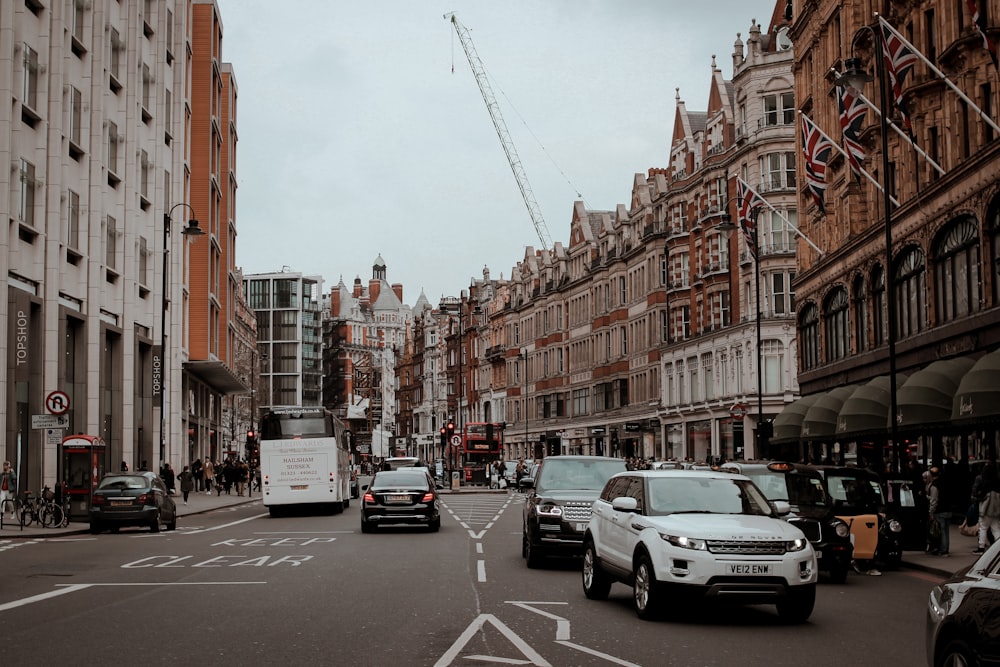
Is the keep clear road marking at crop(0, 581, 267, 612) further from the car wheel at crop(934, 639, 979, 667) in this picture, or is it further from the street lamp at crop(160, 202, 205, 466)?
the street lamp at crop(160, 202, 205, 466)

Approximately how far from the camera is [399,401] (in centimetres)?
18800

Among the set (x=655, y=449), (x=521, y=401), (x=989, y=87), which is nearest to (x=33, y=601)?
(x=989, y=87)

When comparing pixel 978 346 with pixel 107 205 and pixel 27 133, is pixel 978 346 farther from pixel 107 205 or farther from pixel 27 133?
pixel 107 205

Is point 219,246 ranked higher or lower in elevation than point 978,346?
higher

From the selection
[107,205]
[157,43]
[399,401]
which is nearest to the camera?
[107,205]

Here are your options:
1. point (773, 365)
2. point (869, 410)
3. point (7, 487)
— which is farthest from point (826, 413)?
point (7, 487)

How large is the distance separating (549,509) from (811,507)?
13.6 feet

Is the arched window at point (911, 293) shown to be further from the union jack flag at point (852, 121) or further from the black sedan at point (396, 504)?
the black sedan at point (396, 504)

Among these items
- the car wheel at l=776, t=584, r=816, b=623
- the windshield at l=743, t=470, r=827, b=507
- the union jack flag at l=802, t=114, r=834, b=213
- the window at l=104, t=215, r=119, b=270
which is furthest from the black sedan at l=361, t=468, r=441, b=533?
the window at l=104, t=215, r=119, b=270

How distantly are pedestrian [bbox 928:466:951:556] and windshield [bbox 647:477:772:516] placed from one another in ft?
33.9

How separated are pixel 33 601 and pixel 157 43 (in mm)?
45278

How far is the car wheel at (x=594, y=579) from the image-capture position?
1559 cm

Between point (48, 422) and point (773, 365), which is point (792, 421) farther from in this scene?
point (48, 422)

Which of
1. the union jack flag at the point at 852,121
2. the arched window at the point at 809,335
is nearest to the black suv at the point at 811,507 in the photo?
the union jack flag at the point at 852,121
